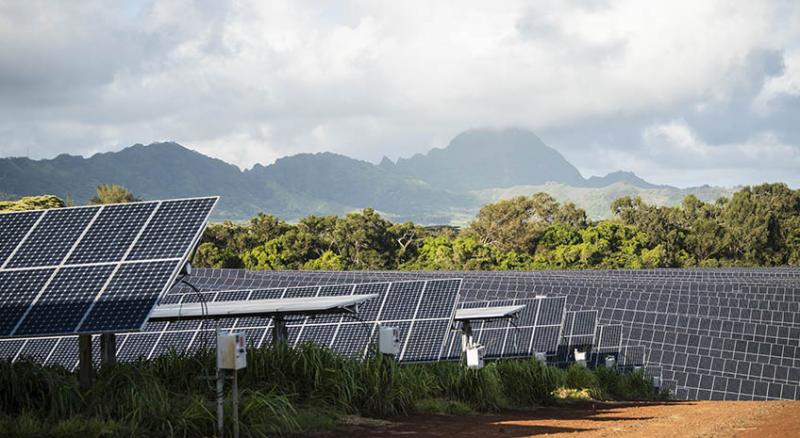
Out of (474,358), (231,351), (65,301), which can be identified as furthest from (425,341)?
(231,351)

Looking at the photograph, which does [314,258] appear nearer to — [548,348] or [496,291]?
[496,291]

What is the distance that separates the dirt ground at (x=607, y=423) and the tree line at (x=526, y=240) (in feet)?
194

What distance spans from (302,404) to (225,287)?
29947mm

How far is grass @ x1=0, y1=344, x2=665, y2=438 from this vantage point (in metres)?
9.98

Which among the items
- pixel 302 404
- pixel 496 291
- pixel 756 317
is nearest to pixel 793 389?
pixel 756 317

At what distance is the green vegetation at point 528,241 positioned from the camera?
249ft

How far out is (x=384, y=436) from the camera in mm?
10352

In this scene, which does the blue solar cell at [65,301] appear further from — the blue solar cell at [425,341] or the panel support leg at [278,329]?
the blue solar cell at [425,341]

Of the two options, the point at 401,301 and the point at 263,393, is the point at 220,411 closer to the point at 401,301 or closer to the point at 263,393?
the point at 263,393

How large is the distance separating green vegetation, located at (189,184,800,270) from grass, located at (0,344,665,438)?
59.1 metres

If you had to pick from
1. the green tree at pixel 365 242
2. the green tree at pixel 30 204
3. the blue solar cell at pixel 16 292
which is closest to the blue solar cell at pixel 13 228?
the blue solar cell at pixel 16 292

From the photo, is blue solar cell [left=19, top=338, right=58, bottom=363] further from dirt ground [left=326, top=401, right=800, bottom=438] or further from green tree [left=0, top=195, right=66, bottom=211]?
green tree [left=0, top=195, right=66, bottom=211]

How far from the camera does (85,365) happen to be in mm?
11312

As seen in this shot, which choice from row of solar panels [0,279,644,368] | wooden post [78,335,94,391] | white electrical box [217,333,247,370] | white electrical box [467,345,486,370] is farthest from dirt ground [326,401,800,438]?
row of solar panels [0,279,644,368]
